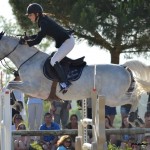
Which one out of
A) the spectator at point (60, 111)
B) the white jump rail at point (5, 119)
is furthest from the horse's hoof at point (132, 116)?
the white jump rail at point (5, 119)

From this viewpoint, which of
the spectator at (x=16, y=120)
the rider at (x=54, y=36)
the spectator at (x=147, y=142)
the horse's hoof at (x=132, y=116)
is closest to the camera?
the spectator at (x=147, y=142)

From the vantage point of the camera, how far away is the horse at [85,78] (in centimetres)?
1120

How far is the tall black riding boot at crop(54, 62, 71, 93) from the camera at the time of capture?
11016mm

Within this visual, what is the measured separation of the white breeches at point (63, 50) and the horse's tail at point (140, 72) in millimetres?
1196

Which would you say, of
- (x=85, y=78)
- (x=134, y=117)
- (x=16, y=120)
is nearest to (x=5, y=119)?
(x=85, y=78)

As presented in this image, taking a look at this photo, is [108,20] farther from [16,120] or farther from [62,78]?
[62,78]

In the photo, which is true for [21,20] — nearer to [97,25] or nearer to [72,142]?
[97,25]

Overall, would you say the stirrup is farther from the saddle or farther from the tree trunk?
the tree trunk

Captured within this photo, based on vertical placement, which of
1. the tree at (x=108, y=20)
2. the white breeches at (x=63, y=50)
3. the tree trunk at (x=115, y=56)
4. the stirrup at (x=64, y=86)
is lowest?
the stirrup at (x=64, y=86)

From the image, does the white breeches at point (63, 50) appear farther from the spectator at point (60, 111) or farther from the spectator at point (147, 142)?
the spectator at point (60, 111)

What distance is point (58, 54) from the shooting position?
11.0m

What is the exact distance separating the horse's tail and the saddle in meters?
0.87

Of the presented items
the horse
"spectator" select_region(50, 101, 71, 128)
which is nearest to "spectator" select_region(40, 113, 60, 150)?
the horse

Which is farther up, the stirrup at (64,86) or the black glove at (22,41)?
the black glove at (22,41)
